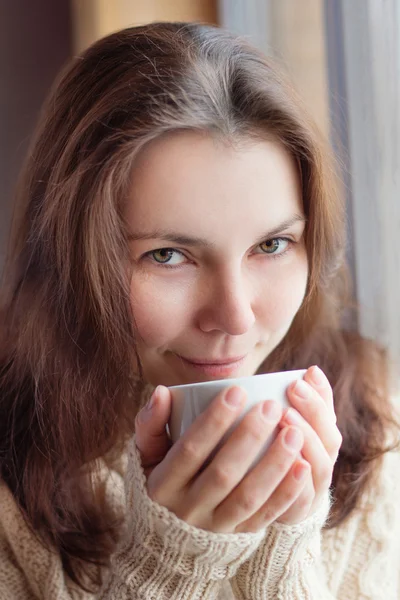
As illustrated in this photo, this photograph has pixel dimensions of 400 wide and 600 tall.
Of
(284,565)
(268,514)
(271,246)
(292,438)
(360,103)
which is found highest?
(360,103)

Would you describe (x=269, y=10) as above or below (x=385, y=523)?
above

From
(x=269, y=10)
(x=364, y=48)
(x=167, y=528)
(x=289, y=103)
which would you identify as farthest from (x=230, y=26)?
(x=167, y=528)

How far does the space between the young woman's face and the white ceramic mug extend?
0.51 feet

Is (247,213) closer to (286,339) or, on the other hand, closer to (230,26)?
(286,339)

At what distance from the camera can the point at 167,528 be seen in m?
0.89

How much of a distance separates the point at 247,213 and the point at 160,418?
0.26 metres

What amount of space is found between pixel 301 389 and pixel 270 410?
0.04m

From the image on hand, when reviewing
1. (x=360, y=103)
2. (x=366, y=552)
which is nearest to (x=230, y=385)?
(x=366, y=552)

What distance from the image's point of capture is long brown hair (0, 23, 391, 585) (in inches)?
38.8

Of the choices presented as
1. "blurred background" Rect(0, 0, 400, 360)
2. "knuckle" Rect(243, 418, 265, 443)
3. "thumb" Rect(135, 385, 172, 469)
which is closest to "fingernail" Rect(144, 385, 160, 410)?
"thumb" Rect(135, 385, 172, 469)

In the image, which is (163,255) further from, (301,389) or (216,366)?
(301,389)

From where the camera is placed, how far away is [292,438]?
0.82 metres

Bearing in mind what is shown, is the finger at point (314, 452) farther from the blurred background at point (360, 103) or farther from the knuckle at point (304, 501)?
the blurred background at point (360, 103)

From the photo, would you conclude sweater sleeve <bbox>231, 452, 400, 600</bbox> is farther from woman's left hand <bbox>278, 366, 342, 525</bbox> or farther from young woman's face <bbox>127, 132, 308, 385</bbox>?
young woman's face <bbox>127, 132, 308, 385</bbox>
